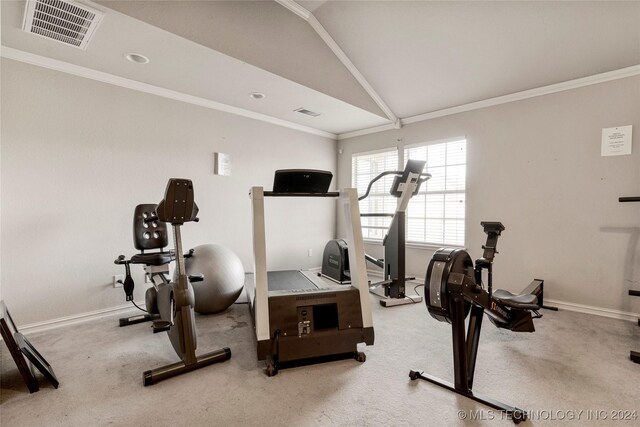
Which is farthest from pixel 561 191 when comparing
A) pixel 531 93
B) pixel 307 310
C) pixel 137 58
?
pixel 137 58

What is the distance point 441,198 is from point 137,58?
4097 millimetres

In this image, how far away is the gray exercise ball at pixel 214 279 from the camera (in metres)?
3.09

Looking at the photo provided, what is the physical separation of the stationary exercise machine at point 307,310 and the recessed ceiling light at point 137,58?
181 centimetres

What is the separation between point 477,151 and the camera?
4109 mm

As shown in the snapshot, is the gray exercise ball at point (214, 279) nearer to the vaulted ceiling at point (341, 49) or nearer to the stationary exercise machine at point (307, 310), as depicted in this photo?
the stationary exercise machine at point (307, 310)

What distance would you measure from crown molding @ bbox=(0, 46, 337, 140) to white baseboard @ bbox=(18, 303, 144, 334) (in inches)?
93.6

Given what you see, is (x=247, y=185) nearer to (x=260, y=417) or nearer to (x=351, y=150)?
(x=351, y=150)

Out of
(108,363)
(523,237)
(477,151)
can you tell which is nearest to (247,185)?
(108,363)

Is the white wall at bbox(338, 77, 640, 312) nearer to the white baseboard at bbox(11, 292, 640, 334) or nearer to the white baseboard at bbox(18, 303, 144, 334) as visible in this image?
the white baseboard at bbox(11, 292, 640, 334)

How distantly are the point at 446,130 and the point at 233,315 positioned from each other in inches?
149

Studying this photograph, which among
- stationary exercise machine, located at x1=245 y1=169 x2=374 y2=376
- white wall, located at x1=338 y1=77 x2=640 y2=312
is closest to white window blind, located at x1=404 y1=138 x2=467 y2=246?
white wall, located at x1=338 y1=77 x2=640 y2=312

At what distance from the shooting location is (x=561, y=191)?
347cm

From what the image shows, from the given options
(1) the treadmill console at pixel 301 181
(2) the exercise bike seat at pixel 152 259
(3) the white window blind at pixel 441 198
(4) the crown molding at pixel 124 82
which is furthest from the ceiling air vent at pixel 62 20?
(3) the white window blind at pixel 441 198

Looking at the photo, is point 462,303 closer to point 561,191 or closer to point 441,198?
point 561,191
